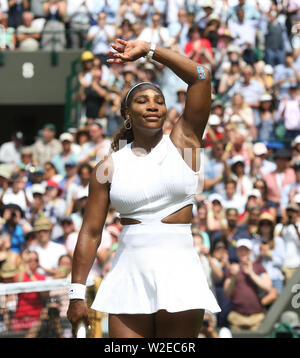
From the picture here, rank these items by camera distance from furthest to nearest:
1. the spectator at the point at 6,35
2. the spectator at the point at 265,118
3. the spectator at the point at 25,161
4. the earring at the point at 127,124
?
the spectator at the point at 6,35, the spectator at the point at 265,118, the spectator at the point at 25,161, the earring at the point at 127,124

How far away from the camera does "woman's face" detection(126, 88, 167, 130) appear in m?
5.09

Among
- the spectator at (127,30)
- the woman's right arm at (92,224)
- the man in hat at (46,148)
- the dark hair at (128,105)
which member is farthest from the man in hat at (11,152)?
the woman's right arm at (92,224)

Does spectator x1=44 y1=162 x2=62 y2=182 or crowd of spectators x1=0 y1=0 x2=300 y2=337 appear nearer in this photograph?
crowd of spectators x1=0 y1=0 x2=300 y2=337

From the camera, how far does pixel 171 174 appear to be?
5.03 meters

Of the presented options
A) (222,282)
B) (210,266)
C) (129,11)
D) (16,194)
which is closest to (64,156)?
(16,194)

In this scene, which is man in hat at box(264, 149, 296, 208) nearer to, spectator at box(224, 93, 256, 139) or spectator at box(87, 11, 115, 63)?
spectator at box(224, 93, 256, 139)

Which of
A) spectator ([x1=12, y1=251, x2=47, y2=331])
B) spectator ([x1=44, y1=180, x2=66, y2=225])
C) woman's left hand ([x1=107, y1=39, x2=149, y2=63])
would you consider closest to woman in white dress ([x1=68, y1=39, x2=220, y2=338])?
woman's left hand ([x1=107, y1=39, x2=149, y2=63])

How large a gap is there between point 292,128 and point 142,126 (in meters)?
8.79

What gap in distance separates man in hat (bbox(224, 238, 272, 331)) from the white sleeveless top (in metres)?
4.72

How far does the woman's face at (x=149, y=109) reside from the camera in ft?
16.7

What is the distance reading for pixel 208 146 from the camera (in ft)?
41.2

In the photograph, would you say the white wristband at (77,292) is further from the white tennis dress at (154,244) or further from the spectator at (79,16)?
the spectator at (79,16)

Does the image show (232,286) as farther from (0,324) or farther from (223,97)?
(223,97)

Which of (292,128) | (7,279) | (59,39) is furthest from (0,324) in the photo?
(59,39)
